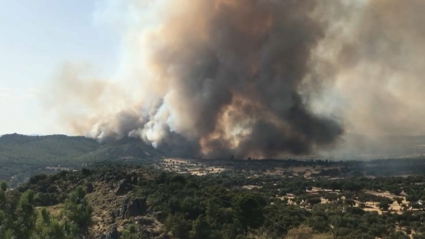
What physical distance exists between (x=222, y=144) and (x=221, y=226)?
3120 inches

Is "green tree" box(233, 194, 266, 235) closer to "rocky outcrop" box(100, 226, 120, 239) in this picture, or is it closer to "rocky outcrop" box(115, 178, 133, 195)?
"rocky outcrop" box(100, 226, 120, 239)

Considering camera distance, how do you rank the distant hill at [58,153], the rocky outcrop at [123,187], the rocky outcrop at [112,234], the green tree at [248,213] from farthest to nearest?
the distant hill at [58,153] < the rocky outcrop at [123,187] < the green tree at [248,213] < the rocky outcrop at [112,234]

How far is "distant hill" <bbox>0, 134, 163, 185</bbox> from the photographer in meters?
95.2

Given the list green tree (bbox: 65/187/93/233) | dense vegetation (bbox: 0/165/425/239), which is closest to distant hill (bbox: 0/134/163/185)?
dense vegetation (bbox: 0/165/425/239)

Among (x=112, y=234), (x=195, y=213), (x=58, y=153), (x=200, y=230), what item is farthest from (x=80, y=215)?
(x=58, y=153)

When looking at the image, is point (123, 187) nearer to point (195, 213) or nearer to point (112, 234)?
point (195, 213)

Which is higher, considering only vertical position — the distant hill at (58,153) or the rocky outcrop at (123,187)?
the distant hill at (58,153)

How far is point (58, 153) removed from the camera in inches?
4806

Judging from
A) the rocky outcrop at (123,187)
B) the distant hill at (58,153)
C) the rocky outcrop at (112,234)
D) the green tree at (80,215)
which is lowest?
the rocky outcrop at (112,234)

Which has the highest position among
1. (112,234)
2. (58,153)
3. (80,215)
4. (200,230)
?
(58,153)

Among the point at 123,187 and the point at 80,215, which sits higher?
the point at 123,187

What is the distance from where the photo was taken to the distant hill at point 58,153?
9525 centimetres

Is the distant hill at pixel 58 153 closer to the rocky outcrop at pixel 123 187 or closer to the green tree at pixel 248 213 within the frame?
the rocky outcrop at pixel 123 187

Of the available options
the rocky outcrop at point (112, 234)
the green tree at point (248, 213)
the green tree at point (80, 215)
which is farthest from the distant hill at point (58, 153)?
the green tree at point (248, 213)
